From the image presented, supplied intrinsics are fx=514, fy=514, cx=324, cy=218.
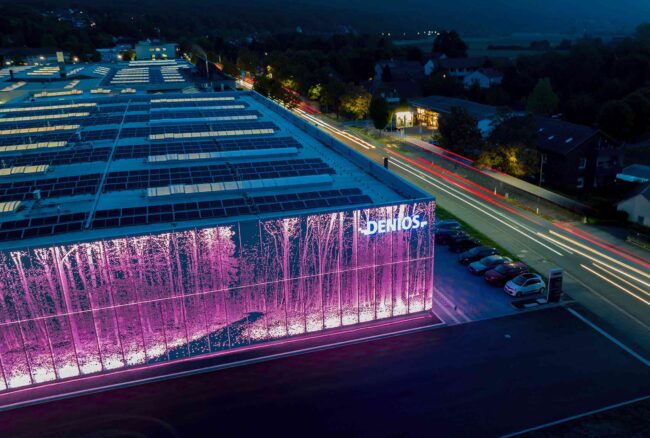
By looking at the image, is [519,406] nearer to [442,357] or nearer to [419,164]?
[442,357]

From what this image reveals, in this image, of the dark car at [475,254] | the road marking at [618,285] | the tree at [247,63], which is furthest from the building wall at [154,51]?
the road marking at [618,285]

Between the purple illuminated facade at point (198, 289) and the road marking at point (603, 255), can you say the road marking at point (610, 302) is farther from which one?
the purple illuminated facade at point (198, 289)

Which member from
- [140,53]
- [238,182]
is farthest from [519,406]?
[140,53]

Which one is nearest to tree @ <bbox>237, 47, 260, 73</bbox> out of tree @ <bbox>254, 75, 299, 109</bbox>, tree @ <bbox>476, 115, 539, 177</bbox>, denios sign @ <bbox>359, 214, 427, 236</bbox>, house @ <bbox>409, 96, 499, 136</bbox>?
tree @ <bbox>254, 75, 299, 109</bbox>

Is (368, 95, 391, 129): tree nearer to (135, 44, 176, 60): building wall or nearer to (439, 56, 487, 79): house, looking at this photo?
(439, 56, 487, 79): house

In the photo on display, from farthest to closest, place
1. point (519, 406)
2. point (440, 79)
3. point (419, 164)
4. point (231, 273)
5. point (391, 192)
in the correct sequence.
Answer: point (440, 79) < point (419, 164) < point (391, 192) < point (231, 273) < point (519, 406)
